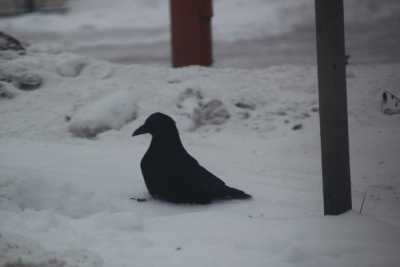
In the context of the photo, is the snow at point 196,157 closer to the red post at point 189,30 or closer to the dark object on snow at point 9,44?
the dark object on snow at point 9,44

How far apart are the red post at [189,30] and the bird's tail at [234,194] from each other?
14.0ft

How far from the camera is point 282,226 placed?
152 inches

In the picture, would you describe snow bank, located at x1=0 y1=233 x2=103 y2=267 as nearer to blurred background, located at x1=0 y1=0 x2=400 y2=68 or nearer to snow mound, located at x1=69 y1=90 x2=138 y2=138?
snow mound, located at x1=69 y1=90 x2=138 y2=138

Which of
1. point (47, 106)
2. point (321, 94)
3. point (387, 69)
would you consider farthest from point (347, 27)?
point (321, 94)

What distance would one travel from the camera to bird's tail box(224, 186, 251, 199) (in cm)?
468

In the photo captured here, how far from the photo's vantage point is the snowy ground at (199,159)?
11.4 ft

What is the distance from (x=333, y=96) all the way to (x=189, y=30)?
4.94m

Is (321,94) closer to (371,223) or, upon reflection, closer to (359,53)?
(371,223)

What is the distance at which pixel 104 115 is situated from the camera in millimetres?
6910

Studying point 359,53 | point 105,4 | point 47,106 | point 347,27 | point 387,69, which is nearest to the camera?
point 47,106

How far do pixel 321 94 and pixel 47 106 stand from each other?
4178 mm

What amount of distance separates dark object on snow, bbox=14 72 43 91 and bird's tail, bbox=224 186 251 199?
390 centimetres

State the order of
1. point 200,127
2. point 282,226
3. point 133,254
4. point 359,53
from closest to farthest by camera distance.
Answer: point 133,254 → point 282,226 → point 200,127 → point 359,53

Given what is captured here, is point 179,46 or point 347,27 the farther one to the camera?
point 347,27
